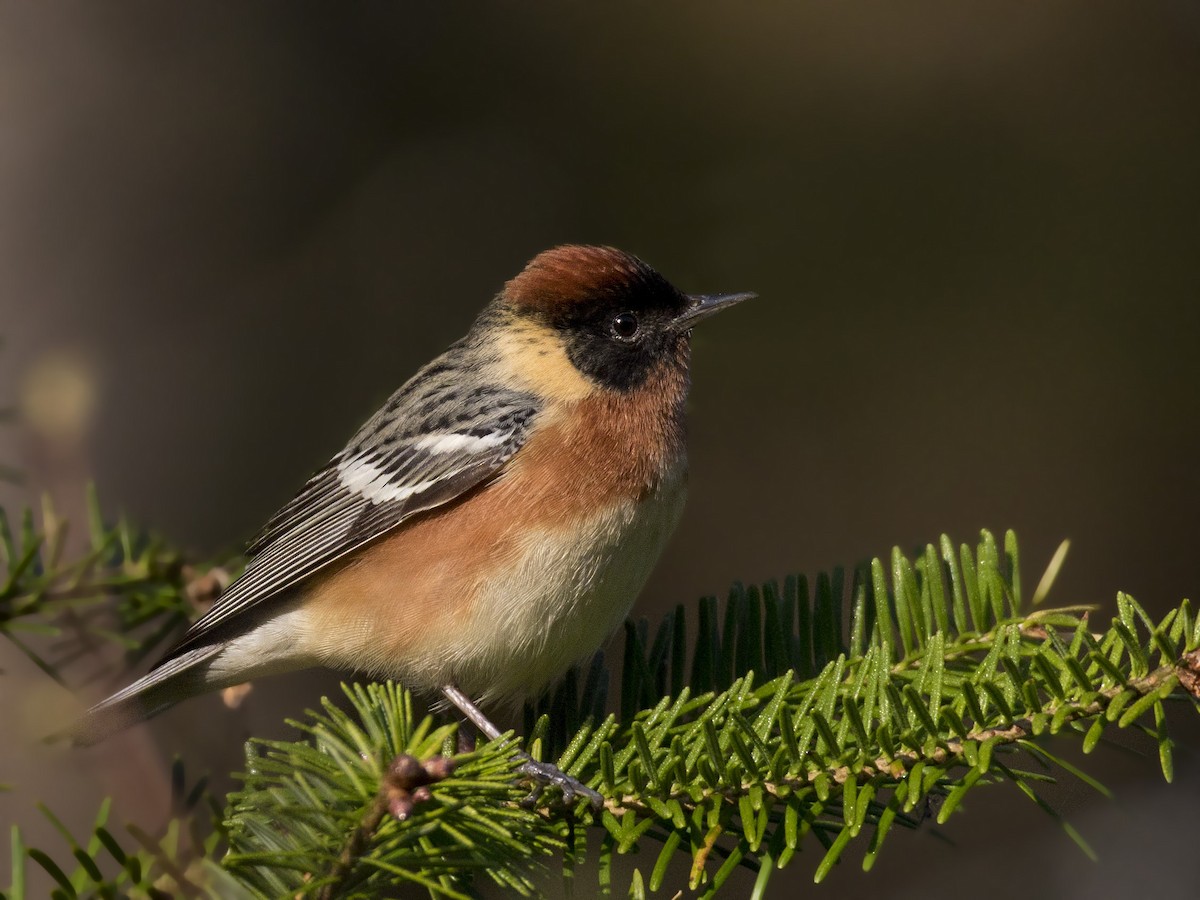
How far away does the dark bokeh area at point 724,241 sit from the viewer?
5.66 meters

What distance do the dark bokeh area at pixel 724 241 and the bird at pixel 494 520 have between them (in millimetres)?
2095

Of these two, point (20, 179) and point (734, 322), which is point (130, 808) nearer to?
point (20, 179)

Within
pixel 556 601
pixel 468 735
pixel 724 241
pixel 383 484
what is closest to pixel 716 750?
pixel 556 601

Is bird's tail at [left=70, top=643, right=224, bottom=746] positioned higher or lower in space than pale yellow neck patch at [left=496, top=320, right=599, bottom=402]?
lower

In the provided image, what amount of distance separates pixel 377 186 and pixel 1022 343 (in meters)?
3.94

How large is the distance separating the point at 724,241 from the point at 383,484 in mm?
3313

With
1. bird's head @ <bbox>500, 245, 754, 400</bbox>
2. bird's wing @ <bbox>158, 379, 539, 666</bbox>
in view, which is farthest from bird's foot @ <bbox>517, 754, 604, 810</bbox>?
bird's head @ <bbox>500, 245, 754, 400</bbox>

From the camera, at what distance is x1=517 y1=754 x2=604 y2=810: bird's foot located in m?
2.27

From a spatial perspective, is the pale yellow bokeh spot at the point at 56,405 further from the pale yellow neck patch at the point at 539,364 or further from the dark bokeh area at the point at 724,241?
the dark bokeh area at the point at 724,241

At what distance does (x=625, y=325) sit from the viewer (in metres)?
3.62

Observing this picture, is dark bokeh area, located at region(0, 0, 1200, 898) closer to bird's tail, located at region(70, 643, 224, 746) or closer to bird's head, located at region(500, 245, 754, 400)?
Answer: bird's tail, located at region(70, 643, 224, 746)

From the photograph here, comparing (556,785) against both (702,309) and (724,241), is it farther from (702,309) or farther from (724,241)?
(724,241)

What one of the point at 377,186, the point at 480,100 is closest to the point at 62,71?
the point at 377,186

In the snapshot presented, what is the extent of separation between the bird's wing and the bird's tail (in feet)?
0.13
